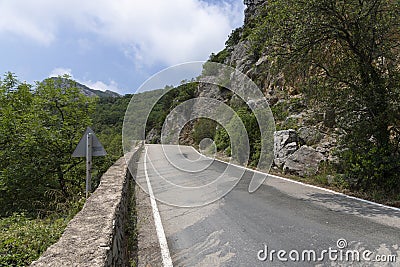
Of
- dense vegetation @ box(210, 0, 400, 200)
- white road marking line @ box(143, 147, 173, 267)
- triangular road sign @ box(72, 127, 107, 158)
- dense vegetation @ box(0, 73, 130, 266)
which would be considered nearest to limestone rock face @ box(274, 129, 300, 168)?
dense vegetation @ box(210, 0, 400, 200)

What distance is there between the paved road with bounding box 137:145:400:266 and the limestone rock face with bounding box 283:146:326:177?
232cm

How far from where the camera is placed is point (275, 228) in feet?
15.1

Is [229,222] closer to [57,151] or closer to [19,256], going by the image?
[19,256]

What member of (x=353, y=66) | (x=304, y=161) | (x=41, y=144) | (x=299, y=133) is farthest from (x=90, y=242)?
(x=299, y=133)

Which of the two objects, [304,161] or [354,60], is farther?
[304,161]

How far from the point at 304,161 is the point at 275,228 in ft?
21.4

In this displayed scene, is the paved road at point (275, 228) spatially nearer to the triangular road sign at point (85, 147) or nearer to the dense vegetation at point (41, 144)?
the triangular road sign at point (85, 147)

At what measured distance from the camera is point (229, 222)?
506 cm

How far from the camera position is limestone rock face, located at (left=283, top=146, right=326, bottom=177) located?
32.7 feet

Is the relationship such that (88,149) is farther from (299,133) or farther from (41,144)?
(299,133)

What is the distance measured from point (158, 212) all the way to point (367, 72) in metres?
6.87

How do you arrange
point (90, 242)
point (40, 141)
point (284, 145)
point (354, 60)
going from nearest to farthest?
point (90, 242), point (354, 60), point (40, 141), point (284, 145)

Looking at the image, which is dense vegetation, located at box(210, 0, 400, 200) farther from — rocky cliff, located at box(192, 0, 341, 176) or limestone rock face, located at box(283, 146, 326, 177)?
limestone rock face, located at box(283, 146, 326, 177)

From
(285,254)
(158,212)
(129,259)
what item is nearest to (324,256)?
(285,254)
